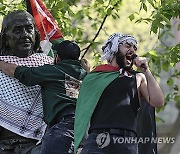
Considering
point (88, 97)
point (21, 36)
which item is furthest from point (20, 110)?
point (88, 97)

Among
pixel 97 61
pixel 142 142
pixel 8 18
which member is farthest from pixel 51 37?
pixel 97 61

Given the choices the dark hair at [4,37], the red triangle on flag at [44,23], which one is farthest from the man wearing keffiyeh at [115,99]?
the red triangle on flag at [44,23]

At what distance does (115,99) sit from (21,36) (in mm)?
1493

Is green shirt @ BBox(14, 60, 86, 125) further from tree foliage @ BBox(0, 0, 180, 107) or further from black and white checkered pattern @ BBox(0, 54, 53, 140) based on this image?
tree foliage @ BBox(0, 0, 180, 107)

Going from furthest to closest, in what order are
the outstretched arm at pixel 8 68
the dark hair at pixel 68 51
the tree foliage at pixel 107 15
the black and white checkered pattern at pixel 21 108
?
the tree foliage at pixel 107 15 < the black and white checkered pattern at pixel 21 108 < the outstretched arm at pixel 8 68 < the dark hair at pixel 68 51

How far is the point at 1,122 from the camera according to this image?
26.2 ft

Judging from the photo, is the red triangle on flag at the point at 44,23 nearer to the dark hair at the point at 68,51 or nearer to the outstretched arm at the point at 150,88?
the dark hair at the point at 68,51

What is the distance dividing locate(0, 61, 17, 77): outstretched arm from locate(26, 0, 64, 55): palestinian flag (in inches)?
37.6

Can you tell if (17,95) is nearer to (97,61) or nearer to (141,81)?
(141,81)

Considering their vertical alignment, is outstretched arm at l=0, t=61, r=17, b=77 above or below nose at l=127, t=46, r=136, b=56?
below

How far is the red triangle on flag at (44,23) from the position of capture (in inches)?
361

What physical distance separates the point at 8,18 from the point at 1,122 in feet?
3.32

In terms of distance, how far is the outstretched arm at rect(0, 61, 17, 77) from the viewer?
25.9ft

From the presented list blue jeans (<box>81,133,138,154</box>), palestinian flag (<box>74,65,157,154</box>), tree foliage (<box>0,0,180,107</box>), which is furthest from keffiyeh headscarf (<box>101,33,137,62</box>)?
tree foliage (<box>0,0,180,107</box>)
